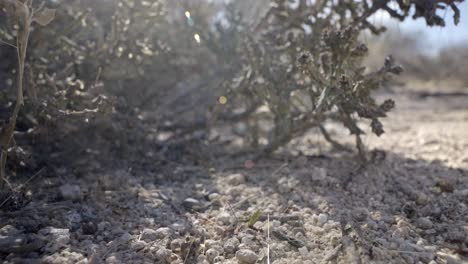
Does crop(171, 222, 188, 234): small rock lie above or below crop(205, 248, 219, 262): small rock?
above

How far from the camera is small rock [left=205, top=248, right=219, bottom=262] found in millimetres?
1520

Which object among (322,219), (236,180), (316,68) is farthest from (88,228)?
(316,68)

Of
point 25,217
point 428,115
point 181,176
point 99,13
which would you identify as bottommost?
point 25,217

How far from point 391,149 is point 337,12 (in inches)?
37.2

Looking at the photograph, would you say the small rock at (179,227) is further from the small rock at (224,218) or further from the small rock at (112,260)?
the small rock at (112,260)

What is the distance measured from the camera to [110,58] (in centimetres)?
279

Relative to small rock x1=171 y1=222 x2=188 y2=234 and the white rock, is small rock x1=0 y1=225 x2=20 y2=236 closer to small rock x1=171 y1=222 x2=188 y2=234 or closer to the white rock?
small rock x1=171 y1=222 x2=188 y2=234

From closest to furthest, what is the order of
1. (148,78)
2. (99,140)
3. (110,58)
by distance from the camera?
(99,140), (110,58), (148,78)

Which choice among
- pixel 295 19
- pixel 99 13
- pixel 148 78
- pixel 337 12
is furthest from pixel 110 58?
pixel 337 12

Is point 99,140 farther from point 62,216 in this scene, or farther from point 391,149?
point 391,149

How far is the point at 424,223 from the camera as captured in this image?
5.52 feet

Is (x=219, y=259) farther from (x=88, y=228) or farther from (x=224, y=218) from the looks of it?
(x=88, y=228)

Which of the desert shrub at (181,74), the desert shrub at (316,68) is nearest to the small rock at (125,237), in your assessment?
the desert shrub at (181,74)

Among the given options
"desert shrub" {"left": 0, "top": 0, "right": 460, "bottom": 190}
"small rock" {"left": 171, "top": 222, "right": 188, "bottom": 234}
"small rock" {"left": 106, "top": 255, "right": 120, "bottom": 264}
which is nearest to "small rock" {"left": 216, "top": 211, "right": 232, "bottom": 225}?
"small rock" {"left": 171, "top": 222, "right": 188, "bottom": 234}
